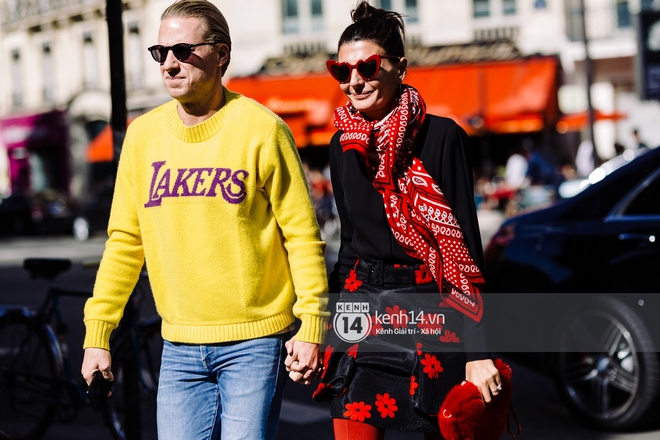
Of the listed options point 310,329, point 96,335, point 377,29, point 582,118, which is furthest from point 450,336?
point 582,118

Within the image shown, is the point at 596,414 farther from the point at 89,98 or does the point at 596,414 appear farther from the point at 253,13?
the point at 89,98

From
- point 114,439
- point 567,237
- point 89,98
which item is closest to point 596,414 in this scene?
point 567,237

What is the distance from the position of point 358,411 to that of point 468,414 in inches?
13.1

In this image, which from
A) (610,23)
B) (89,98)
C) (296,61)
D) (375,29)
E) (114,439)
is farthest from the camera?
(89,98)

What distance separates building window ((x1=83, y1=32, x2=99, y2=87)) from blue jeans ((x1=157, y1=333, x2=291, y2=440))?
32884mm

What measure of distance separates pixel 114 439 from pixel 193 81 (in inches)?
106

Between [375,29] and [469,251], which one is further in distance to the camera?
[375,29]

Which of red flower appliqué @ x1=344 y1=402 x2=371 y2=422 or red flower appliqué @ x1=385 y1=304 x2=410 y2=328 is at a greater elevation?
red flower appliqué @ x1=385 y1=304 x2=410 y2=328

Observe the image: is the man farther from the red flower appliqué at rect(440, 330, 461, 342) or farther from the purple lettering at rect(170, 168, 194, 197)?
the red flower appliqué at rect(440, 330, 461, 342)

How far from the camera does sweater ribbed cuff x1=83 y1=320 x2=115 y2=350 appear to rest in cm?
272

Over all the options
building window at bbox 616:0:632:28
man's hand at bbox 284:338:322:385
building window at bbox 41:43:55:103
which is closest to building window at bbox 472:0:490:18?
building window at bbox 616:0:632:28

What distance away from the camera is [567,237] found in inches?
205

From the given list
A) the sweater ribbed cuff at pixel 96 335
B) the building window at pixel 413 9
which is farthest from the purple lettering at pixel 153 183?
the building window at pixel 413 9

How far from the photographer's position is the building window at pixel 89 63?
113ft
